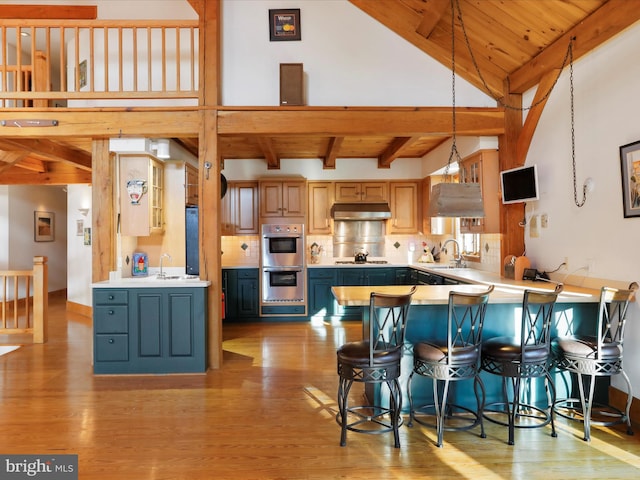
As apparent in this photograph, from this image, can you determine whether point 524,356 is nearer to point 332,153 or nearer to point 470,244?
point 470,244

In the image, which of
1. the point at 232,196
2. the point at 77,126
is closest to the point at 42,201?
the point at 232,196

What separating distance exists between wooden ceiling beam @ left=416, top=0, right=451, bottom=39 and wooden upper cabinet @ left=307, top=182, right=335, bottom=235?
3.13 metres

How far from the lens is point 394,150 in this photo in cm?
593

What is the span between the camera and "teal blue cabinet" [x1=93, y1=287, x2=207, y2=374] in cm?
398

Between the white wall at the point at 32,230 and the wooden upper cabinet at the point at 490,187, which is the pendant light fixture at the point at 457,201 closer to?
the wooden upper cabinet at the point at 490,187

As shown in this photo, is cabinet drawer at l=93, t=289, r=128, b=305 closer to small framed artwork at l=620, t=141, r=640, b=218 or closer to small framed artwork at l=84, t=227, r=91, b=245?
small framed artwork at l=84, t=227, r=91, b=245

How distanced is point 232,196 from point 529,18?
4.78 meters

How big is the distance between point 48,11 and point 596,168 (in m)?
6.86

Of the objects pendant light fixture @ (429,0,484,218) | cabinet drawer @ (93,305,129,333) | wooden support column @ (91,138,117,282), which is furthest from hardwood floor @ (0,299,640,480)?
pendant light fixture @ (429,0,484,218)

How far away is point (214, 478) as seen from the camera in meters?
2.26

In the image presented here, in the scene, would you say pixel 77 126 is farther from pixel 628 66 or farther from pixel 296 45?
pixel 628 66

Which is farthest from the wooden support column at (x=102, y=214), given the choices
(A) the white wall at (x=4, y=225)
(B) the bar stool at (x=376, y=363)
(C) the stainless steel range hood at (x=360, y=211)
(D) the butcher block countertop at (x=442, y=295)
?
(A) the white wall at (x=4, y=225)

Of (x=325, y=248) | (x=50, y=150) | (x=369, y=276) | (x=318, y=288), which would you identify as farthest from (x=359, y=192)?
(x=50, y=150)

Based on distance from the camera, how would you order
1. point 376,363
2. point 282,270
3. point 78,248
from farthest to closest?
point 78,248 < point 282,270 < point 376,363
